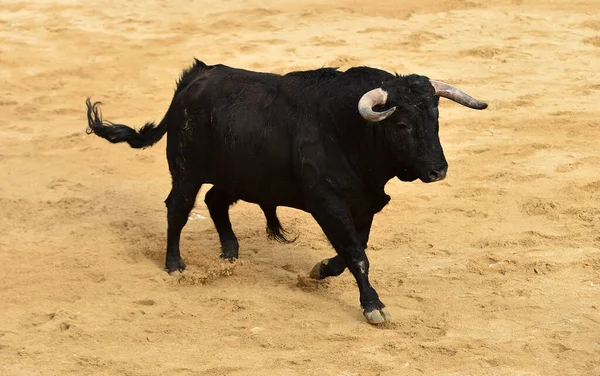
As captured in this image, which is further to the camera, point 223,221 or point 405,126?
point 223,221

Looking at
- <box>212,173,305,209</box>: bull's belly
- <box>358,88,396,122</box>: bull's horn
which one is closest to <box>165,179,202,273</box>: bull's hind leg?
<box>212,173,305,209</box>: bull's belly

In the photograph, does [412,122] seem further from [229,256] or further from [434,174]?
[229,256]

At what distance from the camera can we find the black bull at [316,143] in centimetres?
654

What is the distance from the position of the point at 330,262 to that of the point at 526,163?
3.06m

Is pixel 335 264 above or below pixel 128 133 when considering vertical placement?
below

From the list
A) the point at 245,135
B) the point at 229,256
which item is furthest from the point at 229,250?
the point at 245,135

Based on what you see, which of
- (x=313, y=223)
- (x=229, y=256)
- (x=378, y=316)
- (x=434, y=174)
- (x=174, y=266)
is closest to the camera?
(x=434, y=174)

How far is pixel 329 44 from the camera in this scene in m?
13.3

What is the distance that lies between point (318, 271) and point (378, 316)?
89 centimetres

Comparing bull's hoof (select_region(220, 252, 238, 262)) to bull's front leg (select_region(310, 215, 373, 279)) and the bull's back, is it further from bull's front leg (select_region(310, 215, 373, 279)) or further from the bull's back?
bull's front leg (select_region(310, 215, 373, 279))

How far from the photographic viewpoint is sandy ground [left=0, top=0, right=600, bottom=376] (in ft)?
20.6

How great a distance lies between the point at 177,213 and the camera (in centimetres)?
776

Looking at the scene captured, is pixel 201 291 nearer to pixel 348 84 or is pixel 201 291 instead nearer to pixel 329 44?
pixel 348 84

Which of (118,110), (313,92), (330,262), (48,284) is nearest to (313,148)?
(313,92)
